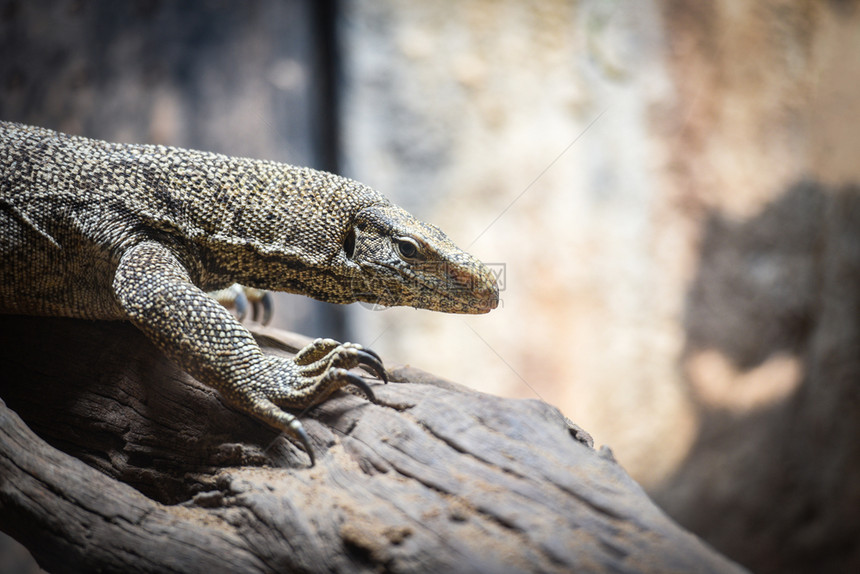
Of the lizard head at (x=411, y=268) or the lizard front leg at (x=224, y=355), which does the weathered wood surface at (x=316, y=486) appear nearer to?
the lizard front leg at (x=224, y=355)

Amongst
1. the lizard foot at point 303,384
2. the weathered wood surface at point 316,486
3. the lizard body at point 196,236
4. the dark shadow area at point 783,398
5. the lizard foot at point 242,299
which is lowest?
the weathered wood surface at point 316,486

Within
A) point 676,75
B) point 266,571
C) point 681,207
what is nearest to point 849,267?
point 681,207

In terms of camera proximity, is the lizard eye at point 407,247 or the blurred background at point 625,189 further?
the blurred background at point 625,189

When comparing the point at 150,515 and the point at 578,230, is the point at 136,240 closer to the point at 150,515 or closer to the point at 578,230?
the point at 150,515

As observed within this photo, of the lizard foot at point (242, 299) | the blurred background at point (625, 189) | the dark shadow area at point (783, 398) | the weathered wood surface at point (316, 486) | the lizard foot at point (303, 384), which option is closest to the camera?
the weathered wood surface at point (316, 486)

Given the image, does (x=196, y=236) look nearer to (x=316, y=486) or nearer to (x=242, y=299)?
(x=242, y=299)

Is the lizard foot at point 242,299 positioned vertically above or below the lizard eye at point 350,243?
above

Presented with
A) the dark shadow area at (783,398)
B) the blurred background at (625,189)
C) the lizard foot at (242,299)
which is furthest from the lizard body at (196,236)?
the dark shadow area at (783,398)

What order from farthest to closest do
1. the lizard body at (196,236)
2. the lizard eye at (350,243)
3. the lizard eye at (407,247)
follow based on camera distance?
the lizard eye at (350,243)
the lizard eye at (407,247)
the lizard body at (196,236)
